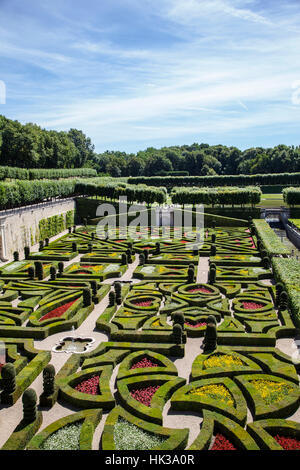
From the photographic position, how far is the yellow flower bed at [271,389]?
11758 millimetres

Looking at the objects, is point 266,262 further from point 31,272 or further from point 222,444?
point 222,444

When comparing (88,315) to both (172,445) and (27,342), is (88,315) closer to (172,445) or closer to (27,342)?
(27,342)

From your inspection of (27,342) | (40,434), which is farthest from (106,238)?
(40,434)

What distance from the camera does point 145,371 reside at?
1330 centimetres

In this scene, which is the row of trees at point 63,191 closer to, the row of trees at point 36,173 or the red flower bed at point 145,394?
the row of trees at point 36,173

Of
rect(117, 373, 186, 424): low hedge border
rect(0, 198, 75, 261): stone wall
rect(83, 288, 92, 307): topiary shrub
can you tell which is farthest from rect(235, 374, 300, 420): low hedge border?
rect(0, 198, 75, 261): stone wall

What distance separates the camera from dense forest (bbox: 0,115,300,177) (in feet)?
230

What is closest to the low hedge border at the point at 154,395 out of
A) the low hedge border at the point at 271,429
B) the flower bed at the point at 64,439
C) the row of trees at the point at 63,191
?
the flower bed at the point at 64,439

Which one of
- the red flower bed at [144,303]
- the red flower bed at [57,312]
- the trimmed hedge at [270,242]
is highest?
the trimmed hedge at [270,242]

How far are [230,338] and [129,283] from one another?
9.89 m

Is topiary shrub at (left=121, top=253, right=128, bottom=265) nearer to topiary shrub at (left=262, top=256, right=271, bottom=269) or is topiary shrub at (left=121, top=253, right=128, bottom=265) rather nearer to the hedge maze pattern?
the hedge maze pattern

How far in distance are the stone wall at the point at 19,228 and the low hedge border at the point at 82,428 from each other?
76.3 ft

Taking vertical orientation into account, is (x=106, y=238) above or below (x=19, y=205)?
below

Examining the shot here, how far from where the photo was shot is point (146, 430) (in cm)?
1032
